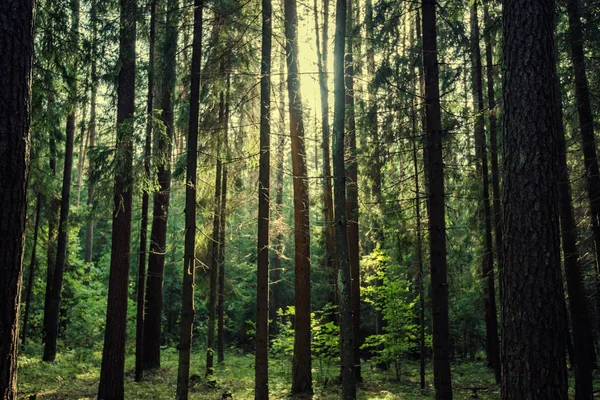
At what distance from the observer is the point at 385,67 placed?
10344 mm

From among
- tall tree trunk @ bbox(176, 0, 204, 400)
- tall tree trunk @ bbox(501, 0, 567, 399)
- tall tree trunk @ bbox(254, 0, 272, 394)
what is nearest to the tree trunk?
tall tree trunk @ bbox(176, 0, 204, 400)

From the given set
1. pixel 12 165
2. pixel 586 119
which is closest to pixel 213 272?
pixel 586 119

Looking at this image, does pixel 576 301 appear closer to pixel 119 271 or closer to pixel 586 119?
pixel 586 119

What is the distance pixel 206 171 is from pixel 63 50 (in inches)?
166

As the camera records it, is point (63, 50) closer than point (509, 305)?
No

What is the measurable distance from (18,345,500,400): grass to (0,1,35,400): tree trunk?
7.63 metres

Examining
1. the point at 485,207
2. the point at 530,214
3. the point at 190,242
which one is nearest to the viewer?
the point at 530,214

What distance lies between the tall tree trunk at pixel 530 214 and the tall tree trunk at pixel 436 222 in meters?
2.74

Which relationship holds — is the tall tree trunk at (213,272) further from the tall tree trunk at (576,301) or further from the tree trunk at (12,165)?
the tree trunk at (12,165)

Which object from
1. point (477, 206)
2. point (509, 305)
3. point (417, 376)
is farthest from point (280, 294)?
point (509, 305)

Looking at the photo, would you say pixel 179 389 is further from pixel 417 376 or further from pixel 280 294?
pixel 280 294

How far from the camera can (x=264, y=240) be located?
905 cm

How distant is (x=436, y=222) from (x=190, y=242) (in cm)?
454

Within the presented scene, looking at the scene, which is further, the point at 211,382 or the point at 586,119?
the point at 211,382
